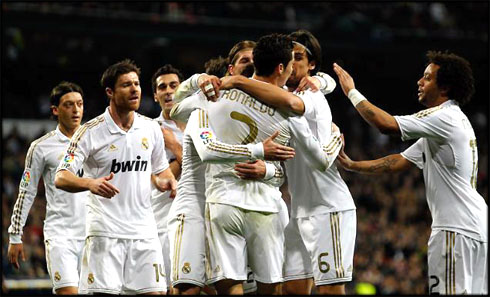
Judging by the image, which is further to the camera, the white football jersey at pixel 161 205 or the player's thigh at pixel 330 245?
the white football jersey at pixel 161 205

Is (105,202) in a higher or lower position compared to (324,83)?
lower

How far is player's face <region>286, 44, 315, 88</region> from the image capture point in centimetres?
693

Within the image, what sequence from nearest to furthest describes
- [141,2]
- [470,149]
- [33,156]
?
[470,149], [33,156], [141,2]

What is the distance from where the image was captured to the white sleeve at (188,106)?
21.4ft

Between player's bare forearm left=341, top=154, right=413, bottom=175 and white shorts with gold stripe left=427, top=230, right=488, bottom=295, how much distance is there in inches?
35.3

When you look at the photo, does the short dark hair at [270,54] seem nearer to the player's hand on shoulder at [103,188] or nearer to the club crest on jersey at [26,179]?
the player's hand on shoulder at [103,188]

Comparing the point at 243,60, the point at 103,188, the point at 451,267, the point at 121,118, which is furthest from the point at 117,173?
the point at 451,267

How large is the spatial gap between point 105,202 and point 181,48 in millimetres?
16560

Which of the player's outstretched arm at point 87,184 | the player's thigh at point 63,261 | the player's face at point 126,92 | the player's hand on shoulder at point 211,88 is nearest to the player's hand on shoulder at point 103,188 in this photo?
the player's outstretched arm at point 87,184

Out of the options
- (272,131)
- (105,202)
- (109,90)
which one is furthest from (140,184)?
(272,131)

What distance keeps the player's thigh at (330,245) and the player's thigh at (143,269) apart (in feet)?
4.00

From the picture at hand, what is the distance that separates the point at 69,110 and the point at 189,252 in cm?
277

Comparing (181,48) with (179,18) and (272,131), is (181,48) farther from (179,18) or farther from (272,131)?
(272,131)

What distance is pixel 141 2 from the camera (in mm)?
20906
